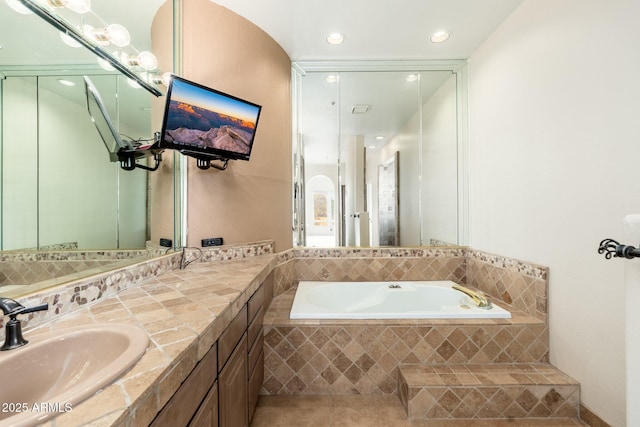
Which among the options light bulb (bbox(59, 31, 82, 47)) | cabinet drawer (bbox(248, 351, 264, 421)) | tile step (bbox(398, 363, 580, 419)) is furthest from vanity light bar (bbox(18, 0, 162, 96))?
tile step (bbox(398, 363, 580, 419))

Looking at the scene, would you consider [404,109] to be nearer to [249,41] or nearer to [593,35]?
[593,35]

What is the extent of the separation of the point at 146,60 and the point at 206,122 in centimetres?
56

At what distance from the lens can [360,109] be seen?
3.09m

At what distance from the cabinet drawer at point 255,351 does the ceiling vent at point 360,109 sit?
2718 mm

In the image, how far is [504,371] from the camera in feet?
5.30

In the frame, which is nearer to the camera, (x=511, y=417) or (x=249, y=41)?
(x=511, y=417)

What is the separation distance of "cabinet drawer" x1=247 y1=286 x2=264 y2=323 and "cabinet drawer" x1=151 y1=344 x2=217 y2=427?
47cm

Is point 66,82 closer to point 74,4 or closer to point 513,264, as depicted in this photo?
point 74,4

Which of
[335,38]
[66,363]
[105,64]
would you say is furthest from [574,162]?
[105,64]

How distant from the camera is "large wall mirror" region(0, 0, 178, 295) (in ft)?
3.04

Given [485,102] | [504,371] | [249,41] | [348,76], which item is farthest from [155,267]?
[485,102]

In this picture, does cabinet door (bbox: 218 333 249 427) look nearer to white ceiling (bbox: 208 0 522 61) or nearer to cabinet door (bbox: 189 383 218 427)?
cabinet door (bbox: 189 383 218 427)

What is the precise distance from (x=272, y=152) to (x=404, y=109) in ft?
6.25

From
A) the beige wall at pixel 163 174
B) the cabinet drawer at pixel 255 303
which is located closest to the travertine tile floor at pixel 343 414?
the cabinet drawer at pixel 255 303
